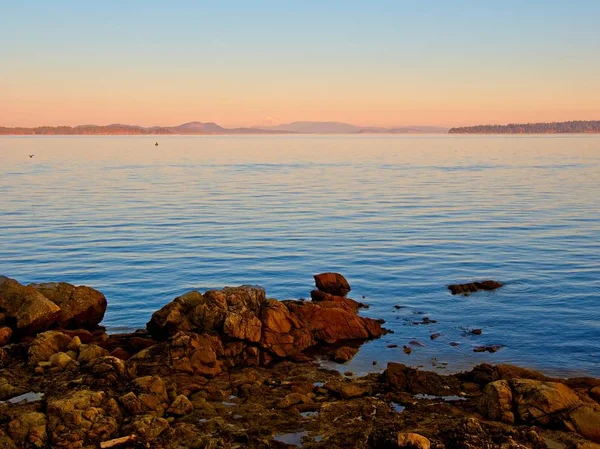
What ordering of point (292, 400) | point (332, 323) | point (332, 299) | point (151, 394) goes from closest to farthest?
point (151, 394)
point (292, 400)
point (332, 323)
point (332, 299)

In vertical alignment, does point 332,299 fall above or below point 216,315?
below

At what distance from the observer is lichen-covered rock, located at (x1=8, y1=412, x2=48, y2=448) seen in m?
16.6

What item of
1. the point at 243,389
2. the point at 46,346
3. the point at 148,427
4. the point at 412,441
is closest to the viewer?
the point at 412,441

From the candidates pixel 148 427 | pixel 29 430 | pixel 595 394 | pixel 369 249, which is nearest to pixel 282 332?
pixel 148 427

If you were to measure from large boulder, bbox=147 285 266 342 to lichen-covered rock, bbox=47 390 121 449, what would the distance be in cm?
623

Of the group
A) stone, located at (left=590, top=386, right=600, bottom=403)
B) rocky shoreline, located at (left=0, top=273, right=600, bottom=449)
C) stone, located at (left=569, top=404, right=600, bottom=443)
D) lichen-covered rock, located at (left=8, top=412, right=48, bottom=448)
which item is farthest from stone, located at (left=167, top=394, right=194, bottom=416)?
stone, located at (left=590, top=386, right=600, bottom=403)

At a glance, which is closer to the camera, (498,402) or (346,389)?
(498,402)

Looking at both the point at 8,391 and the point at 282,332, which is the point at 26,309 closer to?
the point at 8,391

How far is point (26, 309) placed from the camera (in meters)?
25.5

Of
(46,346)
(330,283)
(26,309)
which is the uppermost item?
(26,309)

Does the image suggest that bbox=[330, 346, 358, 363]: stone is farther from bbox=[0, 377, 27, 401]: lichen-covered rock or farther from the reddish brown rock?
bbox=[0, 377, 27, 401]: lichen-covered rock

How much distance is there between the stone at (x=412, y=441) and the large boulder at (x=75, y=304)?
15.8 metres

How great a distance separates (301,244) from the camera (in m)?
47.4

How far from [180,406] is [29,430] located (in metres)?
3.81
